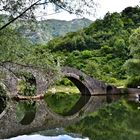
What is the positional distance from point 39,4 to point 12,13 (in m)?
0.84

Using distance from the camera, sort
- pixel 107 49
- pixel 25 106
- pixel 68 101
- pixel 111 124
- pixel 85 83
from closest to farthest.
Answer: pixel 111 124, pixel 25 106, pixel 68 101, pixel 85 83, pixel 107 49

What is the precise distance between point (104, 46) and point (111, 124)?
159ft

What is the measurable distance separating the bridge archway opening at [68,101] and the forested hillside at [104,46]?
8792 mm

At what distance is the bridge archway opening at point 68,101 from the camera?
37.1 meters

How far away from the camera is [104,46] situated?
75.1 m

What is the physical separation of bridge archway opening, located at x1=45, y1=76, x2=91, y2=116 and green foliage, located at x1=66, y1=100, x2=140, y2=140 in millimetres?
3106

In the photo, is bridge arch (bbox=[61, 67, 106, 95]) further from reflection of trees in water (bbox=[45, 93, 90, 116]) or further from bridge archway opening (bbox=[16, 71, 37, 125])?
bridge archway opening (bbox=[16, 71, 37, 125])

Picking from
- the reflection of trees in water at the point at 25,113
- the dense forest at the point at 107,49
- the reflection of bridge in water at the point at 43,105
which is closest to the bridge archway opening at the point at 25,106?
the reflection of trees in water at the point at 25,113

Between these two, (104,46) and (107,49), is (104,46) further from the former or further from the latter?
(107,49)

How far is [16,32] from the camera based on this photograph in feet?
42.6

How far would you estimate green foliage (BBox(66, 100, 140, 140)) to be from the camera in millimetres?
22797

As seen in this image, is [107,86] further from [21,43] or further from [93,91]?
[21,43]

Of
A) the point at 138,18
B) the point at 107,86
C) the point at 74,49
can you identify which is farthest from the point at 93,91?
the point at 138,18

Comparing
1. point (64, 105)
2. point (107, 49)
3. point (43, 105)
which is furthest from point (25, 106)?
point (107, 49)
